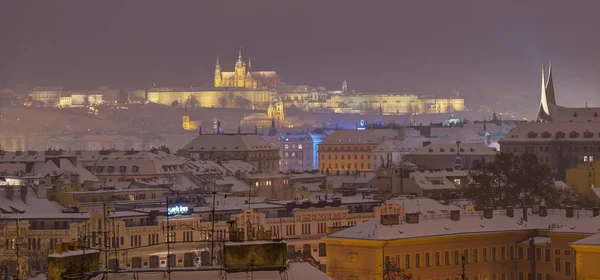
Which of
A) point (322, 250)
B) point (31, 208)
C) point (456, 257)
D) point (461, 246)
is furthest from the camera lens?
point (31, 208)

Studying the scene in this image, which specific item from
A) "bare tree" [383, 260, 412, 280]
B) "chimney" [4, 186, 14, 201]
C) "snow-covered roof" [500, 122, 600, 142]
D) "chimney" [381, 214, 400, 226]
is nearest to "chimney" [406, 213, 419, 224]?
"chimney" [381, 214, 400, 226]

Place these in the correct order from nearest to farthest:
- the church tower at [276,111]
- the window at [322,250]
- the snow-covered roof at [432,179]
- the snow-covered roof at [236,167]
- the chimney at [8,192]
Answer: the window at [322,250] < the chimney at [8,192] < the snow-covered roof at [432,179] < the snow-covered roof at [236,167] < the church tower at [276,111]

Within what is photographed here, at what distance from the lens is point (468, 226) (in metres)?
33.8

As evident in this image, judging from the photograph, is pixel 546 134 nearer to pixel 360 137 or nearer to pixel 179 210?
pixel 360 137

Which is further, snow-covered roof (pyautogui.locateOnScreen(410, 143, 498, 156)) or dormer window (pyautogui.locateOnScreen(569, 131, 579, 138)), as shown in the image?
dormer window (pyautogui.locateOnScreen(569, 131, 579, 138))

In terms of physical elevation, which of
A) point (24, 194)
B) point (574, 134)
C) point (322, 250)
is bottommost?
point (322, 250)

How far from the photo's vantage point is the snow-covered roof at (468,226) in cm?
3161

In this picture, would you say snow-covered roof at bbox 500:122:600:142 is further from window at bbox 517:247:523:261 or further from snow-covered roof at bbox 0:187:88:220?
window at bbox 517:247:523:261

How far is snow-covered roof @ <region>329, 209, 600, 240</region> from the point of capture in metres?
31.6

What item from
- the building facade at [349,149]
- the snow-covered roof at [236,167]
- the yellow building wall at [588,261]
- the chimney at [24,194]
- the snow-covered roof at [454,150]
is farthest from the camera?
the building facade at [349,149]

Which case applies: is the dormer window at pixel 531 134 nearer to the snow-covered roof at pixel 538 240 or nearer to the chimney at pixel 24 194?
the chimney at pixel 24 194

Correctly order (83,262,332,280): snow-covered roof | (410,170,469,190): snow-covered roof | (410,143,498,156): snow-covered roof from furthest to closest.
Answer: (410,143,498,156): snow-covered roof, (410,170,469,190): snow-covered roof, (83,262,332,280): snow-covered roof

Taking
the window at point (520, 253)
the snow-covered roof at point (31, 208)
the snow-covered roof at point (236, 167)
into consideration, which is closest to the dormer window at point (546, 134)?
the snow-covered roof at point (236, 167)

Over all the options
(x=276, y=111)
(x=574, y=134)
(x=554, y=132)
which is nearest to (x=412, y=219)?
(x=574, y=134)
